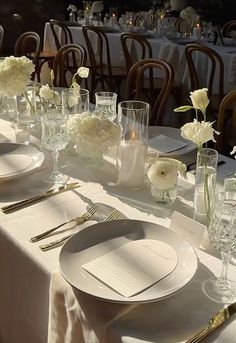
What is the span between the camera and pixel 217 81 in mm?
3668

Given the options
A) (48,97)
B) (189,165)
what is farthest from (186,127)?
(48,97)

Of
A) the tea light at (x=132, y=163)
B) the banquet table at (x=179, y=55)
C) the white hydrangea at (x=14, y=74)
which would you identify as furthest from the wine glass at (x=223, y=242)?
the banquet table at (x=179, y=55)

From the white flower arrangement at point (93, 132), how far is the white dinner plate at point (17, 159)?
18cm

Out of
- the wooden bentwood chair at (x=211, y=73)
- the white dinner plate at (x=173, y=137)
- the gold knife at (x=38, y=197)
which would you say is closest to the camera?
the gold knife at (x=38, y=197)

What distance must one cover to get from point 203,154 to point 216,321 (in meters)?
0.46

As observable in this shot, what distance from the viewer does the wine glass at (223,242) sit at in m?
0.89

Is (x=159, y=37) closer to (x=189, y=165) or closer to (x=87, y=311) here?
(x=189, y=165)

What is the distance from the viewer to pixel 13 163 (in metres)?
1.46

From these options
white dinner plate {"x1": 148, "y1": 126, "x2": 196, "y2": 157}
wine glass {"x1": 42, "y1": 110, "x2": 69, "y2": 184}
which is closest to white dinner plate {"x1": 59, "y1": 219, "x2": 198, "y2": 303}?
wine glass {"x1": 42, "y1": 110, "x2": 69, "y2": 184}

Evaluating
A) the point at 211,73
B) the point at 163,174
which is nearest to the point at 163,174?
the point at 163,174

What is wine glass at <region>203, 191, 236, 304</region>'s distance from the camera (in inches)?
34.9

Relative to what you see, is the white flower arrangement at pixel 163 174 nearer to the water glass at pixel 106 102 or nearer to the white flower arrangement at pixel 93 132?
the white flower arrangement at pixel 93 132

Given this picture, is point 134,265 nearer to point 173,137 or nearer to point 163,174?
point 163,174

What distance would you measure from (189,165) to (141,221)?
0.48 metres
